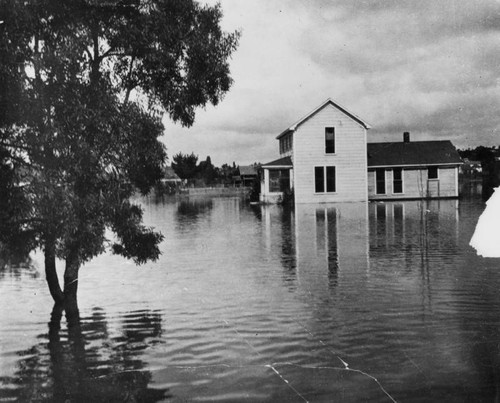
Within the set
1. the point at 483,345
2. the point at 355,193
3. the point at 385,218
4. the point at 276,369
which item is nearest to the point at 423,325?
the point at 483,345

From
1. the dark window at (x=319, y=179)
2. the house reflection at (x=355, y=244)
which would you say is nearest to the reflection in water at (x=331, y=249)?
the house reflection at (x=355, y=244)

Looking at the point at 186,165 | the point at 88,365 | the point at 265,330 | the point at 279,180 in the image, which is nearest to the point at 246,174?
the point at 186,165

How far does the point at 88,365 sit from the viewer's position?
21.6ft

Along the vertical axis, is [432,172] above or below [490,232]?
above

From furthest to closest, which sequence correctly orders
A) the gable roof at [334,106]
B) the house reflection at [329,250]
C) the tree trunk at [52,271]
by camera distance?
the gable roof at [334,106] → the house reflection at [329,250] → the tree trunk at [52,271]

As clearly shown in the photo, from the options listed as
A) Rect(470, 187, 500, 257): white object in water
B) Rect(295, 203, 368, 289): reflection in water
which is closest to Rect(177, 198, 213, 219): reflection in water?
Rect(295, 203, 368, 289): reflection in water

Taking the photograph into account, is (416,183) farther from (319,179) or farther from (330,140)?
(319,179)

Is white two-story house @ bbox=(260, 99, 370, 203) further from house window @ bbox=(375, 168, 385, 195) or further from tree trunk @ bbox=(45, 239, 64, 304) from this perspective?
tree trunk @ bbox=(45, 239, 64, 304)

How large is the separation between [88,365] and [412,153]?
3950 centimetres

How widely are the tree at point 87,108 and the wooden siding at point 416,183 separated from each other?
3308 cm

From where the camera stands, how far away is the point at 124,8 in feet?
29.6

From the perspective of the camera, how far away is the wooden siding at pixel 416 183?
41250 mm

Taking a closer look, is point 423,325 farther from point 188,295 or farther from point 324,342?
point 188,295

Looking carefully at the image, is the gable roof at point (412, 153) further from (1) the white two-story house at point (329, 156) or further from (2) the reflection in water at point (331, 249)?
(2) the reflection in water at point (331, 249)
